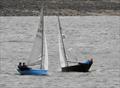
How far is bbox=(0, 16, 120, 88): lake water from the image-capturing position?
1806 inches

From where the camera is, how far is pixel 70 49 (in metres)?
67.9

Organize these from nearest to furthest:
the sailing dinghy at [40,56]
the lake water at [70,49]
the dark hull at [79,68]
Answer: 1. the lake water at [70,49]
2. the sailing dinghy at [40,56]
3. the dark hull at [79,68]

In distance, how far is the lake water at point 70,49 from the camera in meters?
45.9

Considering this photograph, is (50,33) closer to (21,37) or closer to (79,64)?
(21,37)

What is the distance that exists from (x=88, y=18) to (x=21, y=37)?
141 feet

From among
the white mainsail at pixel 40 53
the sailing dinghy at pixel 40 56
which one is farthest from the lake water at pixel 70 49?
the white mainsail at pixel 40 53

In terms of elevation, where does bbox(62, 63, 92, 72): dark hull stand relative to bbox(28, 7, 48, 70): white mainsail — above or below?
below

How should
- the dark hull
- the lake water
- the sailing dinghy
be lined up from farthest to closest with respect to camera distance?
the dark hull, the sailing dinghy, the lake water

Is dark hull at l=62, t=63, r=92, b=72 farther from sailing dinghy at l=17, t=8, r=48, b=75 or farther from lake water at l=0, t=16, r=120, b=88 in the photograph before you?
sailing dinghy at l=17, t=8, r=48, b=75

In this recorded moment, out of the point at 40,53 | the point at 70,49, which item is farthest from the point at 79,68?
the point at 70,49

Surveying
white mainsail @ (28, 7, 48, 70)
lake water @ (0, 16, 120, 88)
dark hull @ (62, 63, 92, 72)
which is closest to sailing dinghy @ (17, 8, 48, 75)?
white mainsail @ (28, 7, 48, 70)

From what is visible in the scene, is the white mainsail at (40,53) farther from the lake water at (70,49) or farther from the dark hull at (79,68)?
the dark hull at (79,68)

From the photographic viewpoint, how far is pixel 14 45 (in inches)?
2847

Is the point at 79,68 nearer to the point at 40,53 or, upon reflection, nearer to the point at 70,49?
the point at 40,53
